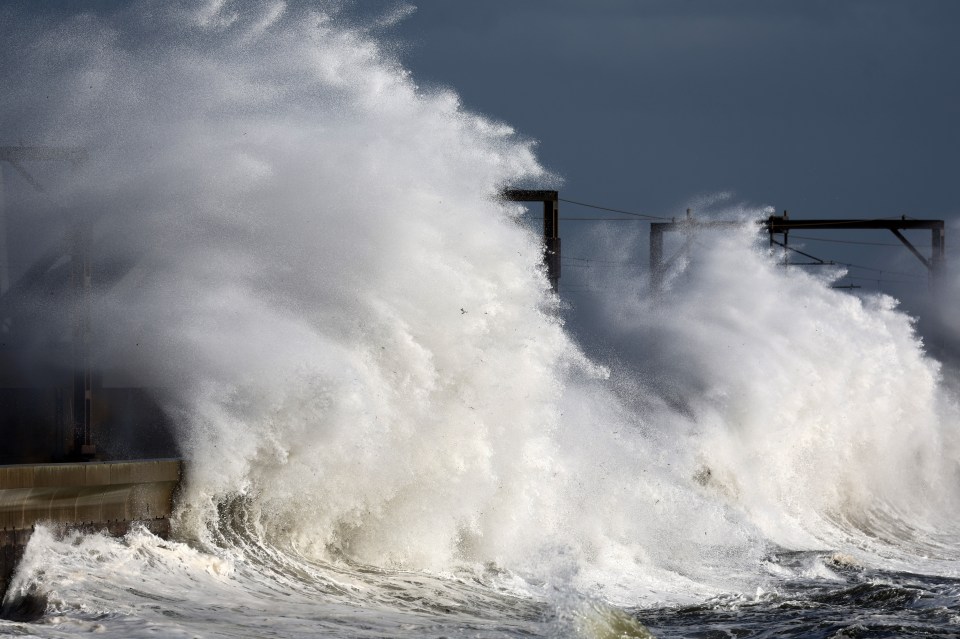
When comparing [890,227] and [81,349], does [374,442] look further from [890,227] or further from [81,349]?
[890,227]

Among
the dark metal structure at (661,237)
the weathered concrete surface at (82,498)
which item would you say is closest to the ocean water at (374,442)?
the weathered concrete surface at (82,498)

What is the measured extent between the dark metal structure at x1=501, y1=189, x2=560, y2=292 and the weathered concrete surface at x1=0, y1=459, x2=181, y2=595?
11.2 meters

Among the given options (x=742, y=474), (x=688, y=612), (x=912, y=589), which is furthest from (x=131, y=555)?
(x=742, y=474)

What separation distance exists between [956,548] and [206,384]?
13.2 metres

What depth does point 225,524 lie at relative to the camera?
12641 millimetres

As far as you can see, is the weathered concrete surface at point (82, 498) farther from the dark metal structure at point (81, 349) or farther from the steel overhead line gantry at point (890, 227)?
the steel overhead line gantry at point (890, 227)

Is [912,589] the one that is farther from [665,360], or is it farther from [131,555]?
[665,360]

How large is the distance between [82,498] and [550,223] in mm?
13008

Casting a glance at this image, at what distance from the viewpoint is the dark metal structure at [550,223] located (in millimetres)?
22933

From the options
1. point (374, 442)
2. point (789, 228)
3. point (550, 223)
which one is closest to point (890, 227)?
point (789, 228)

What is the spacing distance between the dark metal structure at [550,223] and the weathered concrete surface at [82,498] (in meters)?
11.2

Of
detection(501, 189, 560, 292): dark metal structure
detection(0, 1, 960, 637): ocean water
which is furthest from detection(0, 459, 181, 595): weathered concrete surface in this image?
detection(501, 189, 560, 292): dark metal structure

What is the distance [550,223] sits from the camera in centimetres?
2342

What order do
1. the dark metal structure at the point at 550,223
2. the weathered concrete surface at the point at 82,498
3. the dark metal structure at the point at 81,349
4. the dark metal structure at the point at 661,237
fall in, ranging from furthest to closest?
the dark metal structure at the point at 661,237
the dark metal structure at the point at 550,223
the dark metal structure at the point at 81,349
the weathered concrete surface at the point at 82,498
